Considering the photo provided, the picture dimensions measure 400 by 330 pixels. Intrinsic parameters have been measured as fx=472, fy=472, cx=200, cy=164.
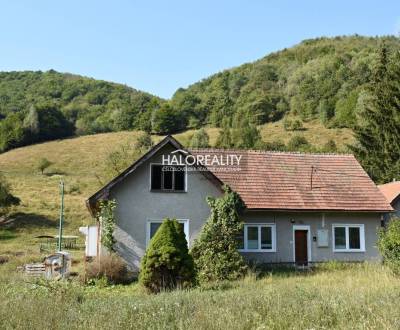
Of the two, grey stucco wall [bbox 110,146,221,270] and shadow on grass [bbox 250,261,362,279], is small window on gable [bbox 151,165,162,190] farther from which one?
shadow on grass [bbox 250,261,362,279]

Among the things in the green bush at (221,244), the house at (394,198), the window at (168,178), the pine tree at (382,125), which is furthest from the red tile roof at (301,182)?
the pine tree at (382,125)

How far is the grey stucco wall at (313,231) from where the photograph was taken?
23.0m

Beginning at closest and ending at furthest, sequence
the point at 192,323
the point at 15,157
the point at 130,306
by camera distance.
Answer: the point at 192,323
the point at 130,306
the point at 15,157

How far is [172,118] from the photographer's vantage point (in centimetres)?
9062

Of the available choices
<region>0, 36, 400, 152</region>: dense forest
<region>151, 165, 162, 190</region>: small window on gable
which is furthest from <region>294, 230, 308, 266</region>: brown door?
<region>0, 36, 400, 152</region>: dense forest

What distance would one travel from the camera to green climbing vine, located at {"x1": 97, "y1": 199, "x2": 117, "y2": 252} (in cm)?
1970

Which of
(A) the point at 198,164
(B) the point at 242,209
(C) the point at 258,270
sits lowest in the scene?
(C) the point at 258,270

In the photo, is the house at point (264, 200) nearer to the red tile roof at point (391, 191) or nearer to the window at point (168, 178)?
the window at point (168, 178)

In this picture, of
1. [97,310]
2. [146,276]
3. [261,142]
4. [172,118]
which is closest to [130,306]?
[97,310]

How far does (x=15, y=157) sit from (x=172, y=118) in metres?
29.2

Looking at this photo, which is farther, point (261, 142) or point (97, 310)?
point (261, 142)

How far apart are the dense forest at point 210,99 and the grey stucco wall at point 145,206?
5243cm

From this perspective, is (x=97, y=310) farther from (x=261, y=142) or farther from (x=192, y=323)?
(x=261, y=142)

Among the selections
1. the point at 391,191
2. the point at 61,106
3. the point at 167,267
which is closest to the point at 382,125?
the point at 391,191
